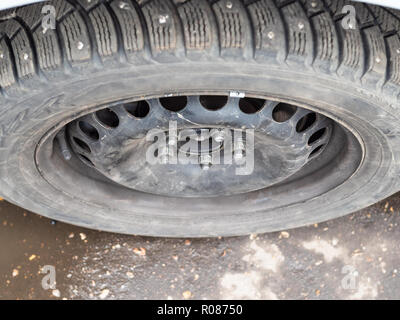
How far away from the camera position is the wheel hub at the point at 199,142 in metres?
1.63

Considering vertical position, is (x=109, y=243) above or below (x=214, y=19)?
below

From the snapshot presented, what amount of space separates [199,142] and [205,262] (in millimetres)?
718

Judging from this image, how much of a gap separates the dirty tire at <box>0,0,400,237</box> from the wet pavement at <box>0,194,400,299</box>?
0.92m

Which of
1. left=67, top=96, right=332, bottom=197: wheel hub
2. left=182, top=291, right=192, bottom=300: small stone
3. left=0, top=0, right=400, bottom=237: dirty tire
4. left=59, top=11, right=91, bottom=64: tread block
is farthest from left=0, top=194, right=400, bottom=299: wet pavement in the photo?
left=59, top=11, right=91, bottom=64: tread block

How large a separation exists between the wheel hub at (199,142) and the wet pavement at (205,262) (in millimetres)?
457

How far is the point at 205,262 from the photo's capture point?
7.82 feet

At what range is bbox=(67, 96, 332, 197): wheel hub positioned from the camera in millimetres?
1631

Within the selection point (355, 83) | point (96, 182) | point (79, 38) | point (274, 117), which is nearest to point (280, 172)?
point (274, 117)

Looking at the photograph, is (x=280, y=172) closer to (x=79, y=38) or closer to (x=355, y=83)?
(x=355, y=83)

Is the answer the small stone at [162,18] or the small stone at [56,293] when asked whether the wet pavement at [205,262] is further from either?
the small stone at [162,18]

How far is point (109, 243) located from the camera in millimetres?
2389

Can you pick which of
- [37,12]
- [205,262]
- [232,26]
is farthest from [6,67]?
[205,262]

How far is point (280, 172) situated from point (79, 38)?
89cm

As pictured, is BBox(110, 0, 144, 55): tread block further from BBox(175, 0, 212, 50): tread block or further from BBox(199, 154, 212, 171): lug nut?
BBox(199, 154, 212, 171): lug nut
